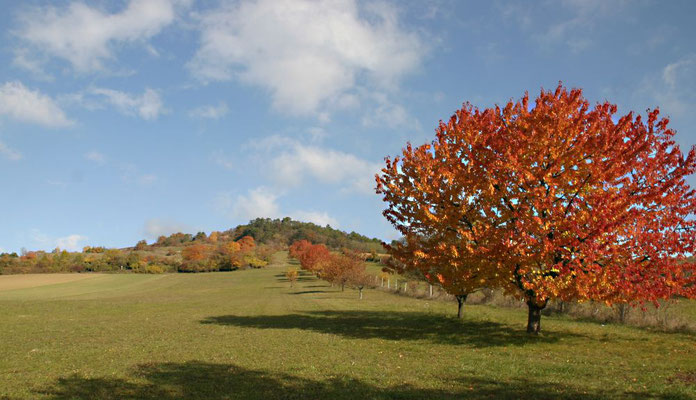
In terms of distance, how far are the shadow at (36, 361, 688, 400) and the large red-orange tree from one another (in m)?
5.79

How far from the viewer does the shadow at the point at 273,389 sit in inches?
461

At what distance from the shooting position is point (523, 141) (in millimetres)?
19047

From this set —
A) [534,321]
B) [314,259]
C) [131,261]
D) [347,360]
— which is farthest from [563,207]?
[131,261]

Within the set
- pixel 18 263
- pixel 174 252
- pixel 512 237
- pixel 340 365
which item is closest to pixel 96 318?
pixel 340 365

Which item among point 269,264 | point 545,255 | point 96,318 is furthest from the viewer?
point 269,264

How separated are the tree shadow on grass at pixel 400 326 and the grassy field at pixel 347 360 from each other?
10 centimetres

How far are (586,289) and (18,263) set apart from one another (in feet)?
446

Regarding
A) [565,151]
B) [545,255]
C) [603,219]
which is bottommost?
Result: [545,255]

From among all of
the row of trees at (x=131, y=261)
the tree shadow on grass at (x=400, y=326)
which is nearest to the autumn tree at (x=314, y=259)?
the row of trees at (x=131, y=261)

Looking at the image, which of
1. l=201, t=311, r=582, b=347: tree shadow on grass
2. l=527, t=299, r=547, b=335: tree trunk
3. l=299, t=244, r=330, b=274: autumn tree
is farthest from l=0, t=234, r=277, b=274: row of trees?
l=527, t=299, r=547, b=335: tree trunk

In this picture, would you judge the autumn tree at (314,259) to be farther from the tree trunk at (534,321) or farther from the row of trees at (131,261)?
the tree trunk at (534,321)

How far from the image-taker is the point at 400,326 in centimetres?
2738

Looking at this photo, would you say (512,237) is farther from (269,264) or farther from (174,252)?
(174,252)

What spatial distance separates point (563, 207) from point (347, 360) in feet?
35.5
